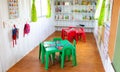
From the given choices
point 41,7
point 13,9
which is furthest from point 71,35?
point 13,9

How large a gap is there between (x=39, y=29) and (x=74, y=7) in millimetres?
3081

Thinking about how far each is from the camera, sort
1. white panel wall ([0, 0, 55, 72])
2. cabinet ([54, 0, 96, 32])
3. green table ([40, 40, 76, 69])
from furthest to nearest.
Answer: cabinet ([54, 0, 96, 32]) < green table ([40, 40, 76, 69]) < white panel wall ([0, 0, 55, 72])

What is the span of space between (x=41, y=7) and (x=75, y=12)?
8.27 feet

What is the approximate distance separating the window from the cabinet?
1736 mm

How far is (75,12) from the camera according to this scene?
7.93m

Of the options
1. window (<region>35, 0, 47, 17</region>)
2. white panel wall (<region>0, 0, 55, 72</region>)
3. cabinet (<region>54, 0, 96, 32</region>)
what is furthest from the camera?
cabinet (<region>54, 0, 96, 32</region>)

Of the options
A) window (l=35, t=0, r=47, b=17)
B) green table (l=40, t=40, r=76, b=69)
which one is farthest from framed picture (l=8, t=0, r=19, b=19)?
window (l=35, t=0, r=47, b=17)

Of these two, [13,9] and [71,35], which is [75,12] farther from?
[13,9]

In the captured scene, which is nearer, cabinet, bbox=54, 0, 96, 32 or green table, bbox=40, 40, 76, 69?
green table, bbox=40, 40, 76, 69

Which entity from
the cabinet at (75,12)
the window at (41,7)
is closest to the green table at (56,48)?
the window at (41,7)

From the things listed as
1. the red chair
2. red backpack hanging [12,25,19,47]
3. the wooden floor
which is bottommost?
the wooden floor

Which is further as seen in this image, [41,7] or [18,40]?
[41,7]

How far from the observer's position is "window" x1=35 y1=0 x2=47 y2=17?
5.61m

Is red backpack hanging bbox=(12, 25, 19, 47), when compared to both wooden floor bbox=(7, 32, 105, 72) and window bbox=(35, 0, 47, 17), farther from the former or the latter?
window bbox=(35, 0, 47, 17)
